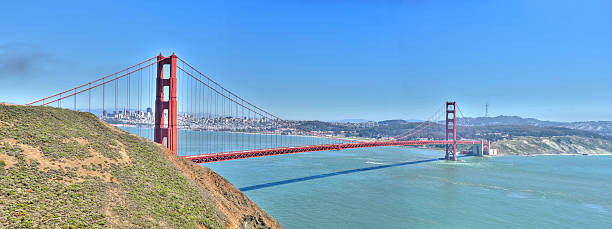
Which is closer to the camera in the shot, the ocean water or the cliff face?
the ocean water

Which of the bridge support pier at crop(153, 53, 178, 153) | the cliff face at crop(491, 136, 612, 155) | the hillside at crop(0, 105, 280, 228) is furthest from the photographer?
the cliff face at crop(491, 136, 612, 155)

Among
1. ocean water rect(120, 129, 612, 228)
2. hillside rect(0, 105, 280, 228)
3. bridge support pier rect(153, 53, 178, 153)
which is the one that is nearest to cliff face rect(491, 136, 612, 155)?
ocean water rect(120, 129, 612, 228)

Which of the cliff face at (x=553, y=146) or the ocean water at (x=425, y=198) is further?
the cliff face at (x=553, y=146)

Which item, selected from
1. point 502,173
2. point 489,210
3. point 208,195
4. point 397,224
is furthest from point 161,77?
point 502,173

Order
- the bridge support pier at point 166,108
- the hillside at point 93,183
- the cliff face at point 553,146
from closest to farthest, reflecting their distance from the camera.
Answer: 1. the hillside at point 93,183
2. the bridge support pier at point 166,108
3. the cliff face at point 553,146

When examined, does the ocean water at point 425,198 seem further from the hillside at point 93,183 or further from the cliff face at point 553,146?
the cliff face at point 553,146

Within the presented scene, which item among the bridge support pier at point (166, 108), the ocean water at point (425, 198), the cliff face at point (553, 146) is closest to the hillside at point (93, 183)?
the bridge support pier at point (166, 108)

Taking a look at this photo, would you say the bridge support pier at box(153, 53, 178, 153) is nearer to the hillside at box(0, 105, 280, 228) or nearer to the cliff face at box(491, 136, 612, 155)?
the hillside at box(0, 105, 280, 228)
